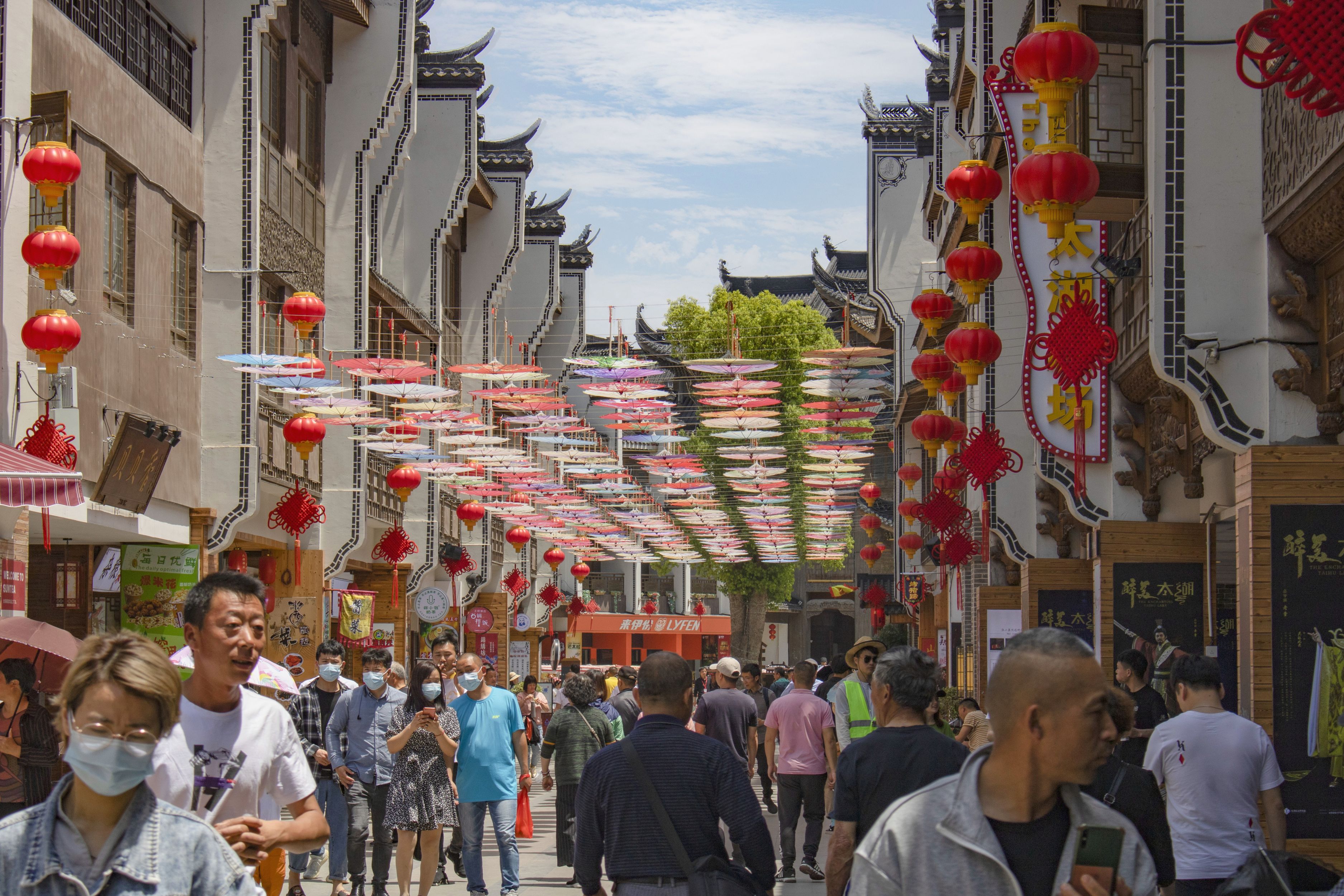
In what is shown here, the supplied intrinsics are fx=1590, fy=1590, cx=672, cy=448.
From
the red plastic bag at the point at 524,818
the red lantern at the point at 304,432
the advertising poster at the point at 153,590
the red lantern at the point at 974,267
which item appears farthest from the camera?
the red lantern at the point at 304,432

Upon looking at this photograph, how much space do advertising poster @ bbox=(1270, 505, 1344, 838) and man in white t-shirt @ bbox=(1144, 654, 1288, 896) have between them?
2.24m

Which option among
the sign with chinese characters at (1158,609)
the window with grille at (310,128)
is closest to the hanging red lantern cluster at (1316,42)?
the sign with chinese characters at (1158,609)

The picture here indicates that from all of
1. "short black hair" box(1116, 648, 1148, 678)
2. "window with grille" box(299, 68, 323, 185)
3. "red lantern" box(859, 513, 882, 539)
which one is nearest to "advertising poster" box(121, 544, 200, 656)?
"window with grille" box(299, 68, 323, 185)

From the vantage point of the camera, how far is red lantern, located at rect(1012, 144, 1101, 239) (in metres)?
9.57

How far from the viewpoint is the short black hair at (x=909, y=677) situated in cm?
666

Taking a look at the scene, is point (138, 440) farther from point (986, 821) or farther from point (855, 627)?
point (855, 627)

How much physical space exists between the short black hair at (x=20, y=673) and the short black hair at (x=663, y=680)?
3375 millimetres

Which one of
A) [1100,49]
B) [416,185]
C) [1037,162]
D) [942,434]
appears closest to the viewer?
[1037,162]

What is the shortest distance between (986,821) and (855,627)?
77.1 metres

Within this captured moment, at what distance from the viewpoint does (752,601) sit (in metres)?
57.8

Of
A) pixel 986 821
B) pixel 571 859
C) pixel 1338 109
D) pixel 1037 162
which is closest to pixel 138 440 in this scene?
pixel 571 859

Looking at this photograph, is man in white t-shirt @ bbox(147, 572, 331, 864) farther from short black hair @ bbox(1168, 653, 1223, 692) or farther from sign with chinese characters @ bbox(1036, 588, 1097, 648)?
sign with chinese characters @ bbox(1036, 588, 1097, 648)

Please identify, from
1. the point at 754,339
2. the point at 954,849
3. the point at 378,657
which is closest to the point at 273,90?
the point at 378,657

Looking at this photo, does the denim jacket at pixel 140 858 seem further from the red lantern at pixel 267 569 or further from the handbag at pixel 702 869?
the red lantern at pixel 267 569
